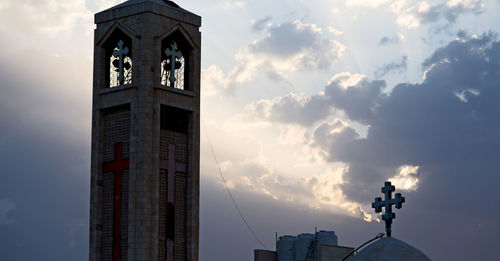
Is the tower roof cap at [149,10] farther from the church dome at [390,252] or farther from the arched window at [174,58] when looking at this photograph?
the church dome at [390,252]

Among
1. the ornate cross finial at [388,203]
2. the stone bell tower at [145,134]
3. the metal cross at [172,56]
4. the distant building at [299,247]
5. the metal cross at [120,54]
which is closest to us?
the ornate cross finial at [388,203]

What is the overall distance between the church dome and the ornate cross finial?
0.51 meters

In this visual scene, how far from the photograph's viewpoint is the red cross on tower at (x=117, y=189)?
194 feet

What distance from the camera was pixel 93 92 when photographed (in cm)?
6247

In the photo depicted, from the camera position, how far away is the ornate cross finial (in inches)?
1644

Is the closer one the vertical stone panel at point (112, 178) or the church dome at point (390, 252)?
the church dome at point (390, 252)

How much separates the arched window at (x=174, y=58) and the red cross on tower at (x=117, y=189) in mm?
4962

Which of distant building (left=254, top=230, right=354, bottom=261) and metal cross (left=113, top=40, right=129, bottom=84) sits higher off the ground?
metal cross (left=113, top=40, right=129, bottom=84)

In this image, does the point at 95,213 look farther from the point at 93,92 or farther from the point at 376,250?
the point at 376,250

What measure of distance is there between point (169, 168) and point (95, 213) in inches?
200

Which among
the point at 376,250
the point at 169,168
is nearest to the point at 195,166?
the point at 169,168

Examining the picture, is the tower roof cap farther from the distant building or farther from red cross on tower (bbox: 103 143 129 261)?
the distant building

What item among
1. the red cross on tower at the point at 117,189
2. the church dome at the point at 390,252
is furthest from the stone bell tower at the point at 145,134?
the church dome at the point at 390,252

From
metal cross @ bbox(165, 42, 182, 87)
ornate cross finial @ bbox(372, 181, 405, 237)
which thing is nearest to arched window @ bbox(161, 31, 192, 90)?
metal cross @ bbox(165, 42, 182, 87)
